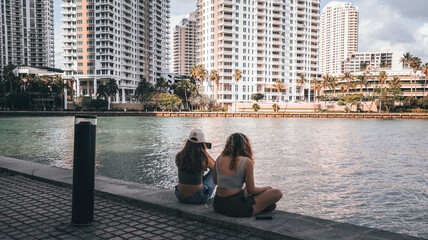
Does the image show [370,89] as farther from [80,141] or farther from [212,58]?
[80,141]

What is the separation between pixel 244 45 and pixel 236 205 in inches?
5461

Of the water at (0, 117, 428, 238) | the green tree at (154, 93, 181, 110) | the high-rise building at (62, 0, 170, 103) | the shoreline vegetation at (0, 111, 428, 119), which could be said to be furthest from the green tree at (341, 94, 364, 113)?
the water at (0, 117, 428, 238)

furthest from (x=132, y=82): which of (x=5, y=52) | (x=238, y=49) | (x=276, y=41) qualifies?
(x=5, y=52)

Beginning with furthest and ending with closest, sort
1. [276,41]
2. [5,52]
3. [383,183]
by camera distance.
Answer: [5,52]
[276,41]
[383,183]

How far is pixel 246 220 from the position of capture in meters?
5.84

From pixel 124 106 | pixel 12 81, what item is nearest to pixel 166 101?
pixel 124 106

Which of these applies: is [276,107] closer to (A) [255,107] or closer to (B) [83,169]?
(A) [255,107]

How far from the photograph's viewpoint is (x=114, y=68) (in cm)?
12519

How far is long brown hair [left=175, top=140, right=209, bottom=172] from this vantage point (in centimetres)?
664

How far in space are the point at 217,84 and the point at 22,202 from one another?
419ft

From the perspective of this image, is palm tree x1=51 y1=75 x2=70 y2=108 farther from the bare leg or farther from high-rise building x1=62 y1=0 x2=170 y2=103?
the bare leg

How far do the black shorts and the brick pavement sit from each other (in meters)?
0.38

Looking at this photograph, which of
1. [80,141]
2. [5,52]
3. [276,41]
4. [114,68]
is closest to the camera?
[80,141]

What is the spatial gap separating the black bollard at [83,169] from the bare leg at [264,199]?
2.86 m
